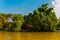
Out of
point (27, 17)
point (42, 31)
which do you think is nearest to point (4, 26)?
point (27, 17)

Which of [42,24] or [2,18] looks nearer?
[42,24]

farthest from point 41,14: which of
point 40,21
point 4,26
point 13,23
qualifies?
point 4,26

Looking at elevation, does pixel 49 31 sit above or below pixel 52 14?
below

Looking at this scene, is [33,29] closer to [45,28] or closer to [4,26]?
[45,28]

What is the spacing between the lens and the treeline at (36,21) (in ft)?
111

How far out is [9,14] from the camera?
126 ft

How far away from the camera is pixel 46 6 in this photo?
116ft

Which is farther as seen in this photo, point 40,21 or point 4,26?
point 4,26

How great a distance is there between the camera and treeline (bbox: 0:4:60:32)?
33.8 meters

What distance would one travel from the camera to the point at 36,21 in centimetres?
3400

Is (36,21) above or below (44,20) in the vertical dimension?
below

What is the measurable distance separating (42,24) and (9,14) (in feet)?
25.0

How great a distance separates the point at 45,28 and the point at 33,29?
2167mm

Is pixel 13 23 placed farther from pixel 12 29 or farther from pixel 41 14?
pixel 41 14
